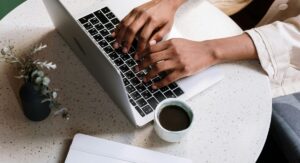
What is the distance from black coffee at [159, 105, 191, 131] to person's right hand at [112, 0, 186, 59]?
7.2 inches

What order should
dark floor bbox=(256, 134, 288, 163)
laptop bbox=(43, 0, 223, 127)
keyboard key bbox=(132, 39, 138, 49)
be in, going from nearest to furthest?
laptop bbox=(43, 0, 223, 127) < keyboard key bbox=(132, 39, 138, 49) < dark floor bbox=(256, 134, 288, 163)

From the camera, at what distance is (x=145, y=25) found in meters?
1.01

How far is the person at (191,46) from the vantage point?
37.1 inches

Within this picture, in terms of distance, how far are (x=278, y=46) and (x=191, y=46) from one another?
0.73 feet

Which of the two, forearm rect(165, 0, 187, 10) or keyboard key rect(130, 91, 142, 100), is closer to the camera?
keyboard key rect(130, 91, 142, 100)

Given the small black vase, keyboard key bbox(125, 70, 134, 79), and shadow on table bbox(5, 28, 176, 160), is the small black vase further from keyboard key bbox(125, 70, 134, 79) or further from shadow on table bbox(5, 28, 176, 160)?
keyboard key bbox(125, 70, 134, 79)

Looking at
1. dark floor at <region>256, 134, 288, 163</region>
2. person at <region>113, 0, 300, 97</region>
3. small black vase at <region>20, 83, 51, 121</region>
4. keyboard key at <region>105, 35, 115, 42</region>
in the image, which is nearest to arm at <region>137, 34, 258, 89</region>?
person at <region>113, 0, 300, 97</region>

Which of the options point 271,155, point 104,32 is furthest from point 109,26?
point 271,155

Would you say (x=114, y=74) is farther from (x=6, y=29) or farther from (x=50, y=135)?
Result: (x=6, y=29)

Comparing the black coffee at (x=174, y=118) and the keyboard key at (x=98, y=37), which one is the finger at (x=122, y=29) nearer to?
the keyboard key at (x=98, y=37)

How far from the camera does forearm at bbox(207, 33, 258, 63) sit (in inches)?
38.4

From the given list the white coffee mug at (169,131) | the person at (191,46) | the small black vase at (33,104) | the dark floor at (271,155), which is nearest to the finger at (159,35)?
the person at (191,46)

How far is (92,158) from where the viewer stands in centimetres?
80

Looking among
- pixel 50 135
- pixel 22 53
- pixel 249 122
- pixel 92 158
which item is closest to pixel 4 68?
pixel 22 53
